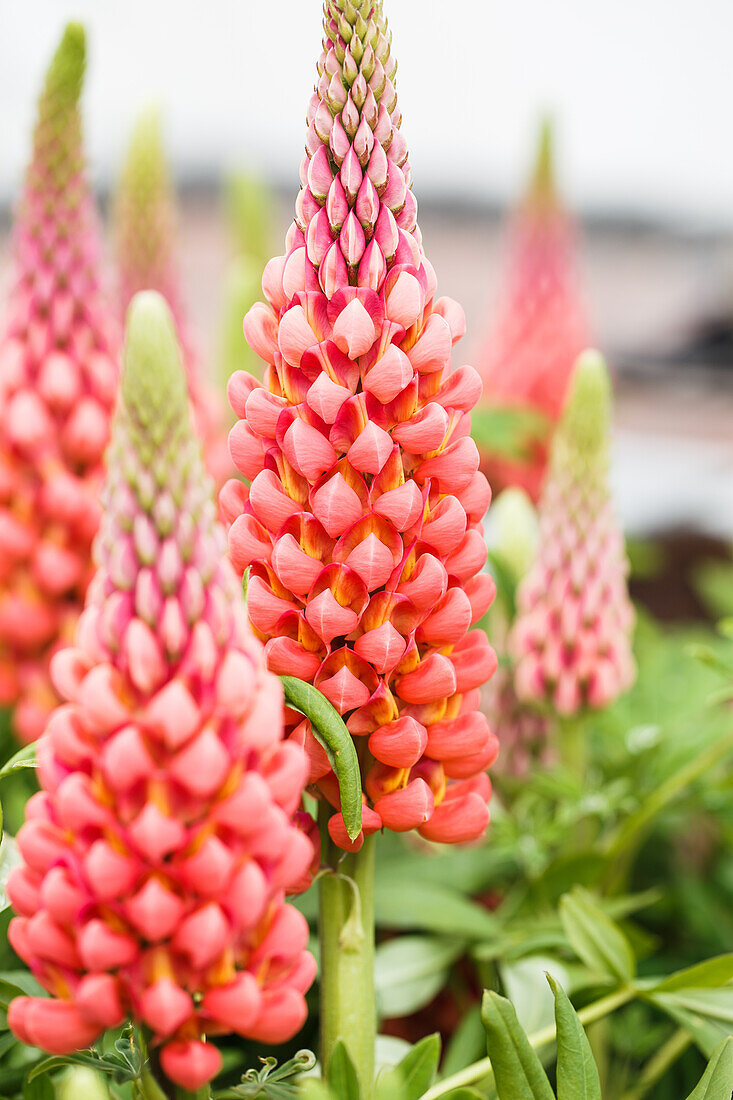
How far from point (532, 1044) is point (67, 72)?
49 cm

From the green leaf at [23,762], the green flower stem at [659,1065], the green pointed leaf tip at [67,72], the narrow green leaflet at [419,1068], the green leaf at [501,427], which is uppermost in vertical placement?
the green pointed leaf tip at [67,72]

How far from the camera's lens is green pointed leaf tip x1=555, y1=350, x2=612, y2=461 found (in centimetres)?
55

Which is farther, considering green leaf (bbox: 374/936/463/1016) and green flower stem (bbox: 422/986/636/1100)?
green leaf (bbox: 374/936/463/1016)

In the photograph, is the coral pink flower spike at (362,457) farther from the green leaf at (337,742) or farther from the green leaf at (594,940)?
the green leaf at (594,940)

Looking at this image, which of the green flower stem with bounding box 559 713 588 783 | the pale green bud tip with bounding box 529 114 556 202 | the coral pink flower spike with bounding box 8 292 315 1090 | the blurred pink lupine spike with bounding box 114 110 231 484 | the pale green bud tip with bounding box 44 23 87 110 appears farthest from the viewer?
the pale green bud tip with bounding box 529 114 556 202

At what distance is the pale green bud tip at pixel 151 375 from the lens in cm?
23

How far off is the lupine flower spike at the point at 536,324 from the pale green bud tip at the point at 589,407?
10.4 inches

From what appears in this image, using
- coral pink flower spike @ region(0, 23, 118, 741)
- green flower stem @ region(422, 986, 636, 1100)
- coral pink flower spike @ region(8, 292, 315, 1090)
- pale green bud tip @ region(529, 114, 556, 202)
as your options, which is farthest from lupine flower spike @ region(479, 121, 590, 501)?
coral pink flower spike @ region(8, 292, 315, 1090)

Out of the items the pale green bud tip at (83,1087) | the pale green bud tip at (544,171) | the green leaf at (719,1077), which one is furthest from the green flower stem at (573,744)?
the pale green bud tip at (544,171)

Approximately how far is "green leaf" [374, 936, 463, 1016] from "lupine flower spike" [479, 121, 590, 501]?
45 centimetres

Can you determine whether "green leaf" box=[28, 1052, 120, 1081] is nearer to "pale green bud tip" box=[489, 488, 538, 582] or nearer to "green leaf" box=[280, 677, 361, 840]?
"green leaf" box=[280, 677, 361, 840]

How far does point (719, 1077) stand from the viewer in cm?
30

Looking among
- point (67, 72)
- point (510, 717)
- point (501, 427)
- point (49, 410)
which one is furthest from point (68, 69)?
point (510, 717)

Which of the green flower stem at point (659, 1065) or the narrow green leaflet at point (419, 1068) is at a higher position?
the narrow green leaflet at point (419, 1068)
